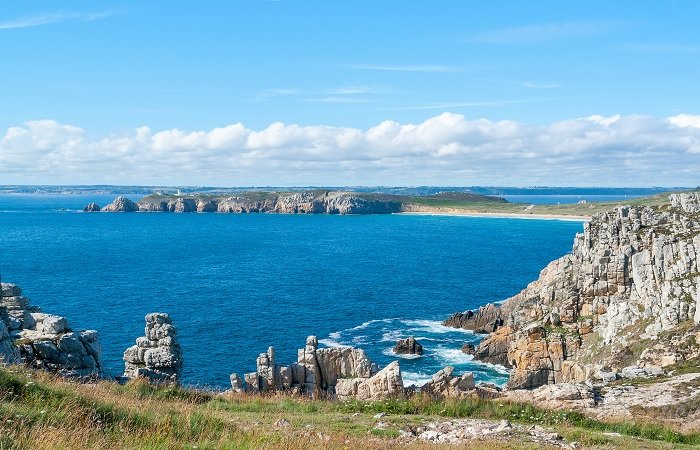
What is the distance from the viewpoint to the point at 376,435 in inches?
767

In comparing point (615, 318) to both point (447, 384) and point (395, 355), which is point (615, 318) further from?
point (447, 384)

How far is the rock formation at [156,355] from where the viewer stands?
108 feet

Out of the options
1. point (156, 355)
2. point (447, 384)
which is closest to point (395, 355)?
point (447, 384)

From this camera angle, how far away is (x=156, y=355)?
33219mm

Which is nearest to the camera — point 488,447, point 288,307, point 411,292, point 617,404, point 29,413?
point 29,413

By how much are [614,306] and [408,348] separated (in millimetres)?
22832

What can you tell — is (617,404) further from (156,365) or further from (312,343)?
(156,365)

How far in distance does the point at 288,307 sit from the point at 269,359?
52.0m

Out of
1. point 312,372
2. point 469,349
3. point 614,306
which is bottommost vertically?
point 469,349

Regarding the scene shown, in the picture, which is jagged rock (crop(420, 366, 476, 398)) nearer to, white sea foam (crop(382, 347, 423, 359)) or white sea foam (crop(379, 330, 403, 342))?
white sea foam (crop(382, 347, 423, 359))

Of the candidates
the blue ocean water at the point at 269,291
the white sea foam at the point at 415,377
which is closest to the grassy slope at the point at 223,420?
the white sea foam at the point at 415,377

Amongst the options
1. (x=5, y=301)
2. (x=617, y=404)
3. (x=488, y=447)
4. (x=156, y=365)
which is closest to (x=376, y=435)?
(x=488, y=447)

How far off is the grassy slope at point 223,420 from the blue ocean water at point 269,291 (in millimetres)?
33365

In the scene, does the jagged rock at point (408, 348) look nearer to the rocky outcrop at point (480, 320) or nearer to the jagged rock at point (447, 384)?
the rocky outcrop at point (480, 320)
